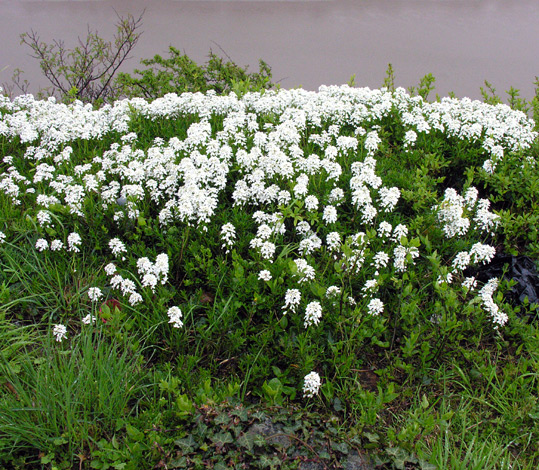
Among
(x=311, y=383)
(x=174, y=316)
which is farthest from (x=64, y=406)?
(x=311, y=383)

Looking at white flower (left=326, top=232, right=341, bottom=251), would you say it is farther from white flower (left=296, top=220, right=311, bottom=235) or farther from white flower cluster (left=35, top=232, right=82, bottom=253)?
white flower cluster (left=35, top=232, right=82, bottom=253)

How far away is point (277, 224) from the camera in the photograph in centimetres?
404

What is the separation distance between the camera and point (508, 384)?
3475 millimetres

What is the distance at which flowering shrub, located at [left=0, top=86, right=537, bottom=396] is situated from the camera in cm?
356

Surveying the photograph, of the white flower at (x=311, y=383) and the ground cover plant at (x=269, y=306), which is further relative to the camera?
the white flower at (x=311, y=383)

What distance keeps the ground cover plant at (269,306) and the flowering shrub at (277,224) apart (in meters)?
0.02

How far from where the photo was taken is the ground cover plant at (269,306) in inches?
108

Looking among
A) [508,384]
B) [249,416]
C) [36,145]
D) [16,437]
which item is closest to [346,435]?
[249,416]

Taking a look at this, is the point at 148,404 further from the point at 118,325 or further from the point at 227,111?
the point at 227,111

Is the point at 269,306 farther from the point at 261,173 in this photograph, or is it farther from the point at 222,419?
the point at 261,173

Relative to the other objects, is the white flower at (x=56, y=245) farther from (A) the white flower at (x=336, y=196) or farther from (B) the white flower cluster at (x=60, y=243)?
(A) the white flower at (x=336, y=196)

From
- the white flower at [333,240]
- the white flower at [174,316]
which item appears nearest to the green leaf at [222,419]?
the white flower at [174,316]

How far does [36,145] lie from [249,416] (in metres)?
4.97

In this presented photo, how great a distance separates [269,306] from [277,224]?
756 mm
